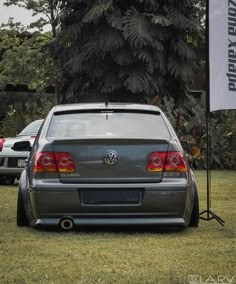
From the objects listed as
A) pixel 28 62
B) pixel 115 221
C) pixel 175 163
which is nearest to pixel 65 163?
pixel 115 221

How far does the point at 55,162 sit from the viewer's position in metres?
7.33

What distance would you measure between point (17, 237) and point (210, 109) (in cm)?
270

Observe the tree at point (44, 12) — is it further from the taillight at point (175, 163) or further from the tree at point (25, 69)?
the taillight at point (175, 163)

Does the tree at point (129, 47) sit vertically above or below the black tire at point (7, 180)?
above

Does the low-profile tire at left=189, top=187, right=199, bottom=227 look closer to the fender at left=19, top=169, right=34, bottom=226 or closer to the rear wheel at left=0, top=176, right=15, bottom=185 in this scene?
the fender at left=19, top=169, right=34, bottom=226

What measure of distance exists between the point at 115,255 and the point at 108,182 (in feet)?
4.21

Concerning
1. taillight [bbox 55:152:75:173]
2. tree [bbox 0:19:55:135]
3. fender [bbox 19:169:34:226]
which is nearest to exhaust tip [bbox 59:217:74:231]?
fender [bbox 19:169:34:226]

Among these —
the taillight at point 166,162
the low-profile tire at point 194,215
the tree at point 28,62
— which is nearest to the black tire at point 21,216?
the taillight at point 166,162

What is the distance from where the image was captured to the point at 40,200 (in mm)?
7258

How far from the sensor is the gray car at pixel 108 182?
7262 millimetres

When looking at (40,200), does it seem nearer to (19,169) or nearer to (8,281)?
(8,281)

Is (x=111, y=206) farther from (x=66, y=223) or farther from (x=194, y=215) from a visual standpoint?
(x=194, y=215)

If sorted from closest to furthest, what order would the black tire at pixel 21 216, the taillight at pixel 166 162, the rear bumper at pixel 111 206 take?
1. the rear bumper at pixel 111 206
2. the taillight at pixel 166 162
3. the black tire at pixel 21 216

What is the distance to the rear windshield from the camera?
24.7 feet
